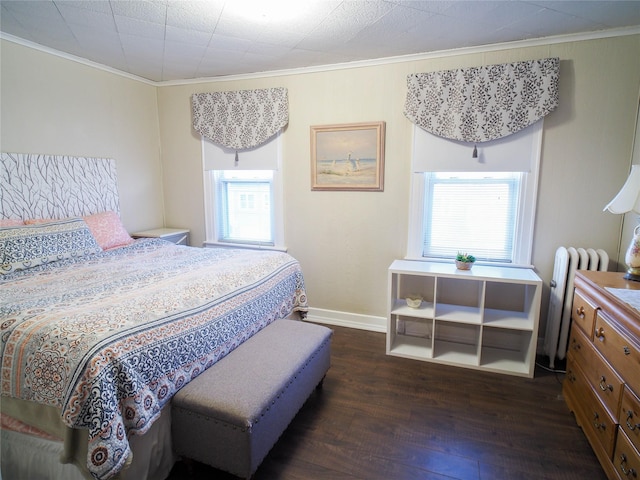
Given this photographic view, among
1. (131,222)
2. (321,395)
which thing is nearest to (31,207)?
(131,222)

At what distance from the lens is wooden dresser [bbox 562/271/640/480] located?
1418 mm

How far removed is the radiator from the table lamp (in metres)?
0.46

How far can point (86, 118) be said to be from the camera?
307 centimetres

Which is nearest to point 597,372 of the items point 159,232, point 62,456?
point 62,456

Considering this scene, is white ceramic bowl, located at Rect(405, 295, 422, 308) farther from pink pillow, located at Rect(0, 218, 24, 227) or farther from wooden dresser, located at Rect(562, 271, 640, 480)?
pink pillow, located at Rect(0, 218, 24, 227)

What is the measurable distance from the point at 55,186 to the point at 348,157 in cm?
243

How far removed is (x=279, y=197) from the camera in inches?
135

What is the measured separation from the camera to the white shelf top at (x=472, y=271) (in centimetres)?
248

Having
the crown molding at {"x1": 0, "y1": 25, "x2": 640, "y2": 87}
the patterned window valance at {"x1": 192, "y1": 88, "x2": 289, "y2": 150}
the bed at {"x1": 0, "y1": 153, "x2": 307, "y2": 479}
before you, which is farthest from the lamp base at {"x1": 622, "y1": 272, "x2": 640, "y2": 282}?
the patterned window valance at {"x1": 192, "y1": 88, "x2": 289, "y2": 150}

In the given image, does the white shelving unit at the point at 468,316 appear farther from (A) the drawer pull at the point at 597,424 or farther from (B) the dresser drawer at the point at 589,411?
(A) the drawer pull at the point at 597,424

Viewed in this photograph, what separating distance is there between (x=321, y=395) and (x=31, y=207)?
2.59 meters

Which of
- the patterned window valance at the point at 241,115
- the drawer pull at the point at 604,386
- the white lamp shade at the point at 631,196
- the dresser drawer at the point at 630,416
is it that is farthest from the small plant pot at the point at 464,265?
the patterned window valance at the point at 241,115

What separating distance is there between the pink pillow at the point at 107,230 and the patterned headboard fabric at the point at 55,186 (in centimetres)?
19

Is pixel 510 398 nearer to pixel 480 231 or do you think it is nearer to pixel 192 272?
pixel 480 231
